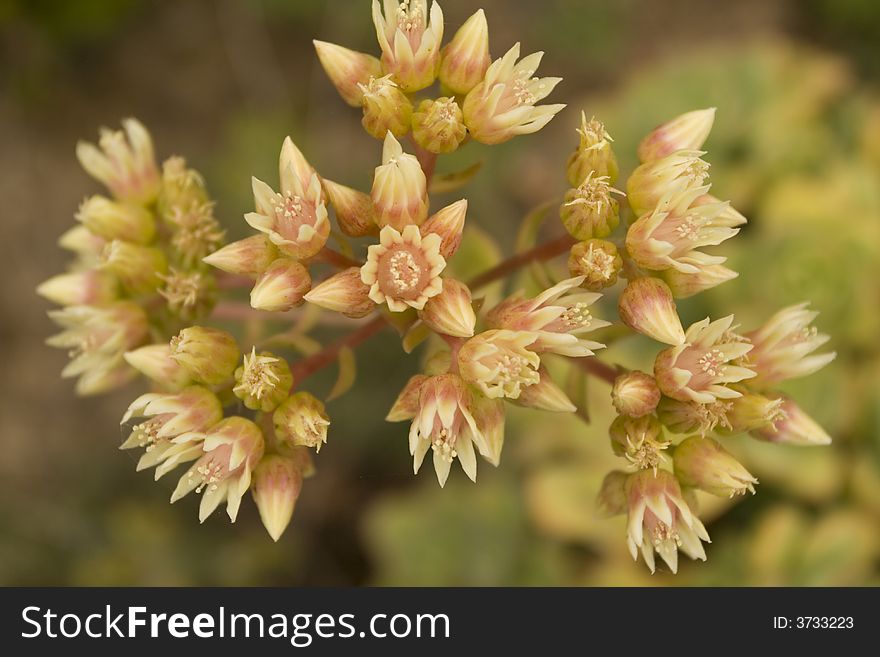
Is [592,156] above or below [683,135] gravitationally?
below

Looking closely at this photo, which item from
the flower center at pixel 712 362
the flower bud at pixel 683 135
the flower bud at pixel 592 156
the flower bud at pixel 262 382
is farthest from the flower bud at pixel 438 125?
the flower center at pixel 712 362

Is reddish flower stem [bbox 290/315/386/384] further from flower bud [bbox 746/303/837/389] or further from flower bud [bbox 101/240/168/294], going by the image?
flower bud [bbox 746/303/837/389]


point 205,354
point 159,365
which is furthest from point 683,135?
point 159,365

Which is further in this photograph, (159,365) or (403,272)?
(159,365)

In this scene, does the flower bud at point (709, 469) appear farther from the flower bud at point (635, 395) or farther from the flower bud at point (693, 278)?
the flower bud at point (693, 278)

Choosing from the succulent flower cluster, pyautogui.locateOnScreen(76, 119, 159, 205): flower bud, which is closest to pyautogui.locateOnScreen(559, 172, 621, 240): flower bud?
the succulent flower cluster

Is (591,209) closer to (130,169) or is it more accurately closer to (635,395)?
(635,395)
